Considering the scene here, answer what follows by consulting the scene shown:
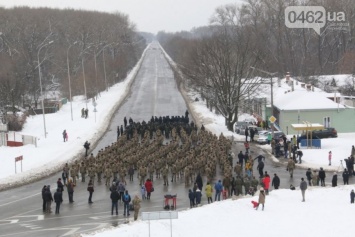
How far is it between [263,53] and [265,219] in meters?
46.8

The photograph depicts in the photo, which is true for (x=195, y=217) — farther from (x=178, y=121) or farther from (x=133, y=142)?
(x=178, y=121)

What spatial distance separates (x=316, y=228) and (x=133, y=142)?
16.2 metres

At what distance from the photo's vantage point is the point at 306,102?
44.0 metres

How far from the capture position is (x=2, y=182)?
95.8ft

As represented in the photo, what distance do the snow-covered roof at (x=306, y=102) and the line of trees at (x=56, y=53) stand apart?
1043 inches

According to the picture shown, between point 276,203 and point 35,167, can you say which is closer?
point 276,203

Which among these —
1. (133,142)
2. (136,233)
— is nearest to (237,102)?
(133,142)

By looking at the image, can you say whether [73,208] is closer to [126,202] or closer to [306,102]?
[126,202]

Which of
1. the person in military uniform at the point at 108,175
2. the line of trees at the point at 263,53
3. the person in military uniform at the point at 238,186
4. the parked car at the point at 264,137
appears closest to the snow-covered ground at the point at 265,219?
the person in military uniform at the point at 238,186

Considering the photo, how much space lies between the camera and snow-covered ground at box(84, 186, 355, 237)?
18812mm

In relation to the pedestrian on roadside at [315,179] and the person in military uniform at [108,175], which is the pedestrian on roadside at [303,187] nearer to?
the pedestrian on roadside at [315,179]

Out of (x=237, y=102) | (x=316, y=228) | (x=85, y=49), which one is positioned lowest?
(x=316, y=228)

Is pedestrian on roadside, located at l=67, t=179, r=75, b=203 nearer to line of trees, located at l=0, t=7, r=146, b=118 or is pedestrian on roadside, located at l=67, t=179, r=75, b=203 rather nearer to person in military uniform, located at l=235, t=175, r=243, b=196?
person in military uniform, located at l=235, t=175, r=243, b=196

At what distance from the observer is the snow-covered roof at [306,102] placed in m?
43.3
